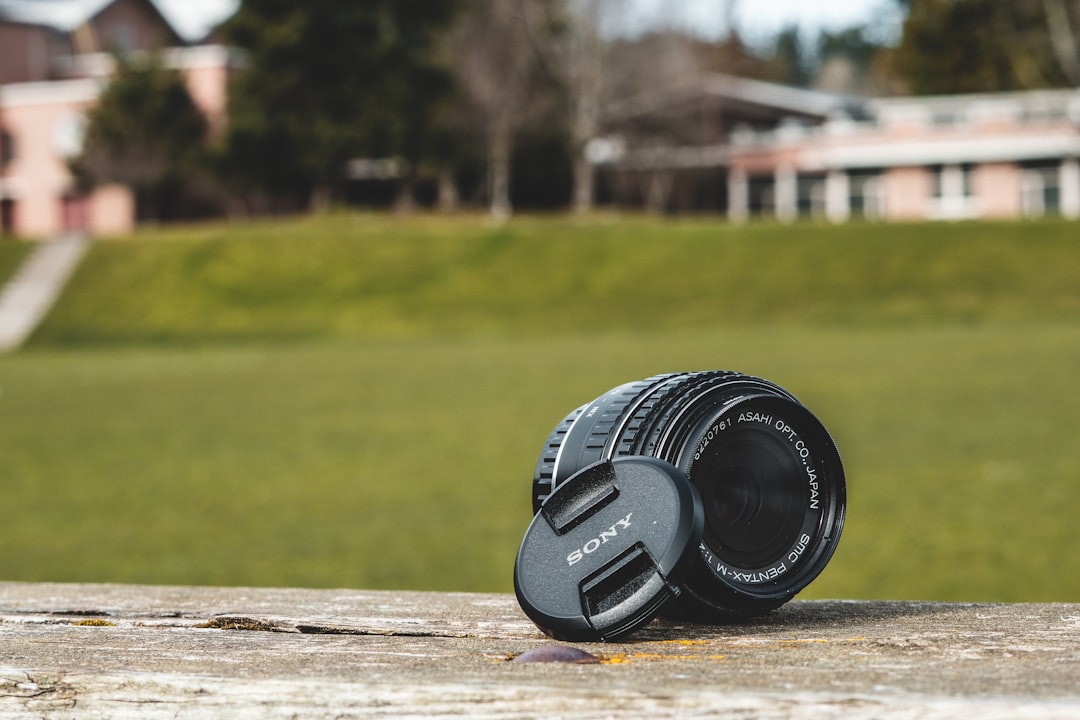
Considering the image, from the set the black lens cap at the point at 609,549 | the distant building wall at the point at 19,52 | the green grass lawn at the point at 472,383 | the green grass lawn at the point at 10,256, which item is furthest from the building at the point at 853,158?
the black lens cap at the point at 609,549

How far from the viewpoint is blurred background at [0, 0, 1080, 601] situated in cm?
1034

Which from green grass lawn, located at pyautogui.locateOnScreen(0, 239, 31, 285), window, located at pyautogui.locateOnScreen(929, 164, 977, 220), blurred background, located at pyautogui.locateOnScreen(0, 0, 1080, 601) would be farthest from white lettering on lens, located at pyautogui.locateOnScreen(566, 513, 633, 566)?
window, located at pyautogui.locateOnScreen(929, 164, 977, 220)

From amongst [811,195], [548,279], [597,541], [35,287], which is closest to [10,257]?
[35,287]

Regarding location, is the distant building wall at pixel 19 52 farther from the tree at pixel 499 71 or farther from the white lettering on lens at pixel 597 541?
the white lettering on lens at pixel 597 541

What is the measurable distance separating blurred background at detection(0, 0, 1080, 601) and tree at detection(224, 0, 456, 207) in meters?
0.14

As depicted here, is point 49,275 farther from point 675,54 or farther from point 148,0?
point 148,0

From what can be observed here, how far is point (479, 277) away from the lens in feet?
132

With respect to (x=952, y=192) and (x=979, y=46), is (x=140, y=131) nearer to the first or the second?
(x=952, y=192)

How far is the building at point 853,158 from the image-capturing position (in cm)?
5828

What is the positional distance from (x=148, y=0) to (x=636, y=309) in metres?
45.9

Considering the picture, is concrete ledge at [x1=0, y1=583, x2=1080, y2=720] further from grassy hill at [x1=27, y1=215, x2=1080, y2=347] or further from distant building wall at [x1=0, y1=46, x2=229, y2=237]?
distant building wall at [x1=0, y1=46, x2=229, y2=237]

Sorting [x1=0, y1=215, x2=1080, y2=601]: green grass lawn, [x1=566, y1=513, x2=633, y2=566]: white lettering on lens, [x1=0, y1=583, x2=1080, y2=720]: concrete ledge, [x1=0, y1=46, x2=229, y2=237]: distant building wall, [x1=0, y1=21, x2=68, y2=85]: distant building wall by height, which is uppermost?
[x1=0, y1=21, x2=68, y2=85]: distant building wall

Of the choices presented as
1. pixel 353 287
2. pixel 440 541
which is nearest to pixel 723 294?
pixel 353 287

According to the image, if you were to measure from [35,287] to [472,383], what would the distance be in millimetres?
23690
